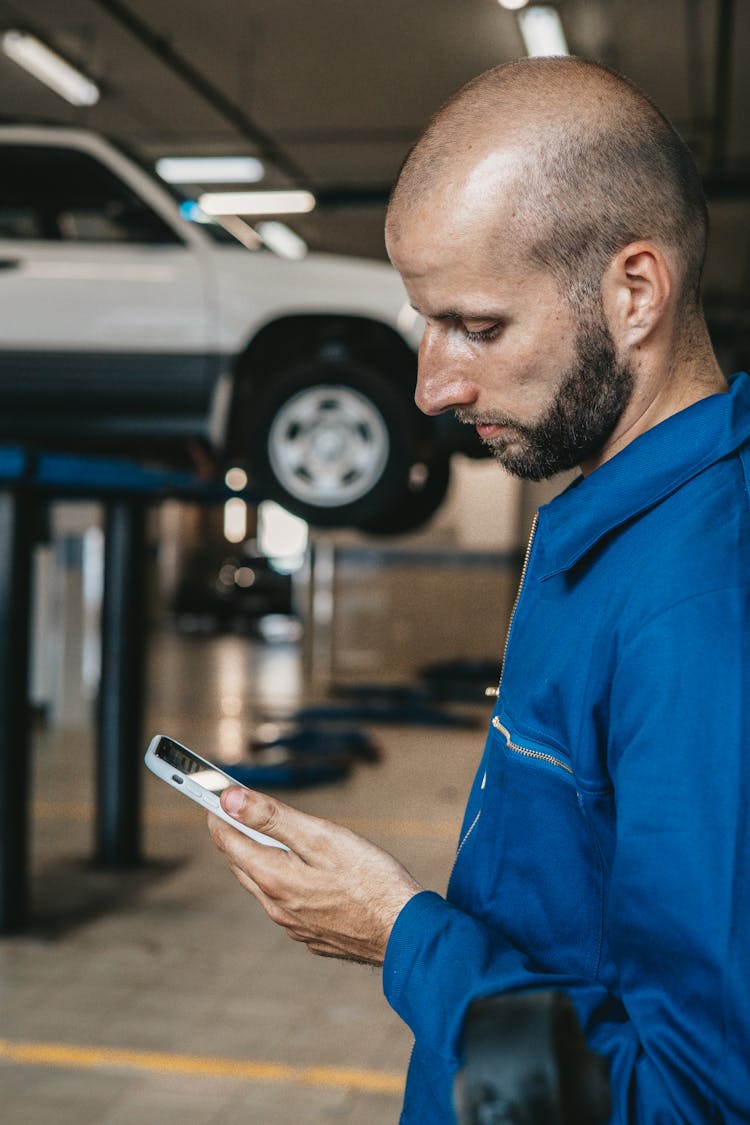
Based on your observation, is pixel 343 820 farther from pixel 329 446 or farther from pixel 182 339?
pixel 182 339

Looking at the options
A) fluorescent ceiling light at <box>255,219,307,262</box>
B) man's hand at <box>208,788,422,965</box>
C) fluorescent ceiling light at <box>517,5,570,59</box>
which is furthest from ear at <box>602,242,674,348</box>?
fluorescent ceiling light at <box>255,219,307,262</box>

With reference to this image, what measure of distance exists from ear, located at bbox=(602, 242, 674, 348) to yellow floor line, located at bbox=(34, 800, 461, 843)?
583 centimetres

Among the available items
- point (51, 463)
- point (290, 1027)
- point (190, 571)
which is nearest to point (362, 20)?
→ point (51, 463)

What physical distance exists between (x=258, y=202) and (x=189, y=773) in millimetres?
12414

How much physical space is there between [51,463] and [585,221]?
13.5ft

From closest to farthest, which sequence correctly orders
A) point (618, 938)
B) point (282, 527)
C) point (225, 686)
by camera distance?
point (618, 938) → point (225, 686) → point (282, 527)

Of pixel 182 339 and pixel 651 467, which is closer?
pixel 651 467

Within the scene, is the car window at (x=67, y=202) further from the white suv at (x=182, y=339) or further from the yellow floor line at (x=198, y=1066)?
the yellow floor line at (x=198, y=1066)

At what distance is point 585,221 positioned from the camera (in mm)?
1083

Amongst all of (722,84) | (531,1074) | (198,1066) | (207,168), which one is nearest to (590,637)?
(531,1074)

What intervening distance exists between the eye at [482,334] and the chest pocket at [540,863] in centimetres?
37

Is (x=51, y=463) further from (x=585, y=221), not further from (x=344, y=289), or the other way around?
(x=585, y=221)

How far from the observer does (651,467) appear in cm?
108

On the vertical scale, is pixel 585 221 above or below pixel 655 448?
above
